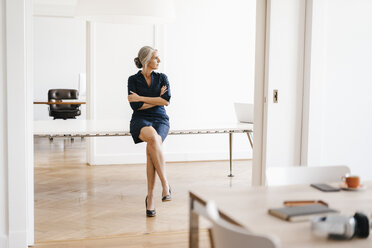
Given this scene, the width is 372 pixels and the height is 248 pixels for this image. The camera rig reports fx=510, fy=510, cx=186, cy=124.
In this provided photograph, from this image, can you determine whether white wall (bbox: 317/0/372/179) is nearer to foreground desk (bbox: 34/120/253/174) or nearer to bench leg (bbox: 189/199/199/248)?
foreground desk (bbox: 34/120/253/174)

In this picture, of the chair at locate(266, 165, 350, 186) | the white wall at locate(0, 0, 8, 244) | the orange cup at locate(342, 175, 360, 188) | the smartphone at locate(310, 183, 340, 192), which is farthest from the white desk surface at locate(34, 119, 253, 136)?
the orange cup at locate(342, 175, 360, 188)

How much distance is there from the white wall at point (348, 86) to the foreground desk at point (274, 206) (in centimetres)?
219

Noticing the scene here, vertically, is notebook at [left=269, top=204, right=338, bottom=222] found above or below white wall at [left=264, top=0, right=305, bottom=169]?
below

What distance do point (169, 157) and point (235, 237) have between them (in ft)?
21.1

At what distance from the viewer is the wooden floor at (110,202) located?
13.2 feet

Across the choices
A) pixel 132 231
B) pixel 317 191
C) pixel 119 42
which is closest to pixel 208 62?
pixel 119 42

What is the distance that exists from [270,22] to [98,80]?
146 inches

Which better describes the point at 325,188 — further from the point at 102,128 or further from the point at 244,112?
the point at 244,112

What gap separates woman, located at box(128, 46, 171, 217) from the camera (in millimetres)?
4844

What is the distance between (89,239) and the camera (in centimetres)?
401

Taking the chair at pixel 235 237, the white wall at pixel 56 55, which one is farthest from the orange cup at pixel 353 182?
the white wall at pixel 56 55

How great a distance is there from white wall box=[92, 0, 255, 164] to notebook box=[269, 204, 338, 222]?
5.90m

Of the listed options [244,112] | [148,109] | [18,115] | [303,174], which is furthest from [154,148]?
[244,112]

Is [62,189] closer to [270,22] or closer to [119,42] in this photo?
[119,42]
